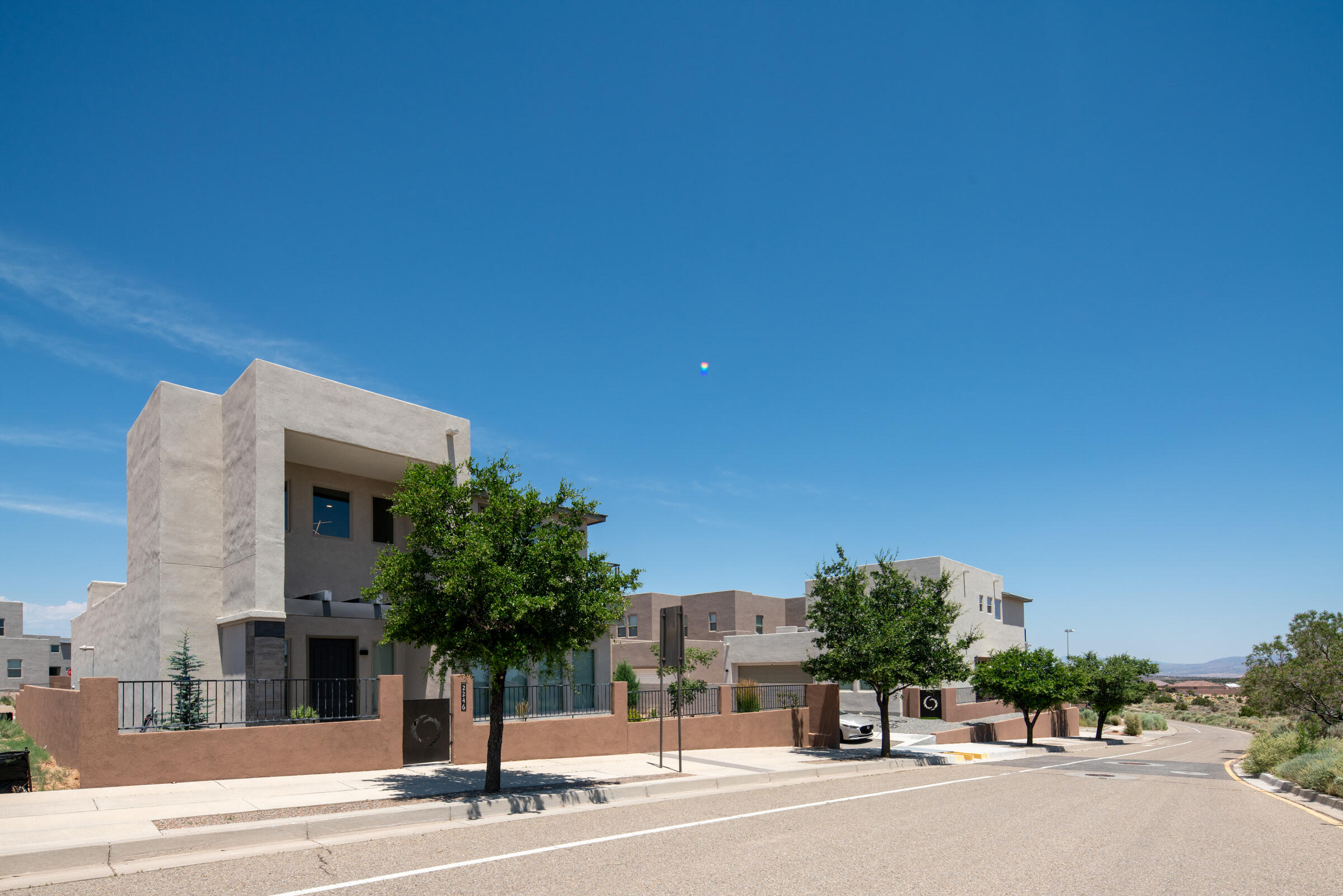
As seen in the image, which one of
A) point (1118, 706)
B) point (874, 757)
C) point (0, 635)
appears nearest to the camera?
point (874, 757)

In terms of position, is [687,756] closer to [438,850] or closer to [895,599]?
[895,599]

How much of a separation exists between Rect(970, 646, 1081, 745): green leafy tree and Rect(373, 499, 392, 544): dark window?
21.9 m

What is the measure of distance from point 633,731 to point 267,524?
9139 millimetres

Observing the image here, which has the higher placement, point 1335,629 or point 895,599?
point 895,599

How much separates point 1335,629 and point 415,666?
35.2 metres

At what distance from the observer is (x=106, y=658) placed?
23688 millimetres

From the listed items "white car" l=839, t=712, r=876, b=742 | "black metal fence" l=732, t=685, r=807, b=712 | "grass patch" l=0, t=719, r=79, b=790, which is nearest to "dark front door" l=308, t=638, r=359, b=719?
"grass patch" l=0, t=719, r=79, b=790

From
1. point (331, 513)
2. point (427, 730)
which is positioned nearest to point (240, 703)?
point (427, 730)

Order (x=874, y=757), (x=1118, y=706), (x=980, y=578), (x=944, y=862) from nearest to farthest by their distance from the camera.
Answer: (x=944, y=862), (x=874, y=757), (x=1118, y=706), (x=980, y=578)

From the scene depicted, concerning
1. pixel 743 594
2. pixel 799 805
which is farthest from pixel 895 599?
pixel 743 594

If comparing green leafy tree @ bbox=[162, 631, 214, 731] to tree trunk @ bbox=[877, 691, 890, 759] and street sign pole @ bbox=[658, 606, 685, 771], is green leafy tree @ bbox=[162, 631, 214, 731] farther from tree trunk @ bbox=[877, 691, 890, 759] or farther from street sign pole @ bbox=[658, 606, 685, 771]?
tree trunk @ bbox=[877, 691, 890, 759]

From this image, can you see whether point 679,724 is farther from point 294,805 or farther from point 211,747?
point 211,747

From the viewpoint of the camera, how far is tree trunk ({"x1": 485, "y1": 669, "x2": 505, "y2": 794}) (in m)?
13.0

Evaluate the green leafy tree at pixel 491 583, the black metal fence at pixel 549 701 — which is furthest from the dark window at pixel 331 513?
the green leafy tree at pixel 491 583
